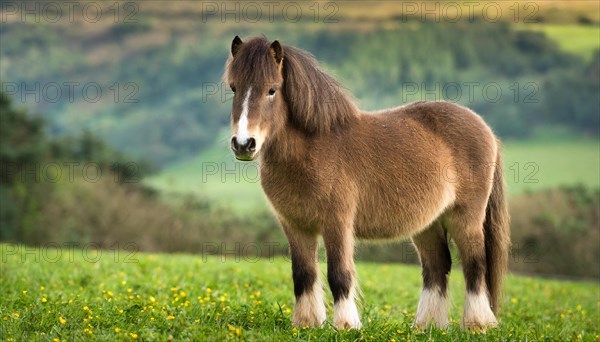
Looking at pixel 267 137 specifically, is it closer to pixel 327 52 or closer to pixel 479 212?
pixel 479 212

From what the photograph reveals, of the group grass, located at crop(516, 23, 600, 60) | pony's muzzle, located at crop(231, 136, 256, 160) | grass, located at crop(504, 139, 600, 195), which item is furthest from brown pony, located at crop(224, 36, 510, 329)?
grass, located at crop(516, 23, 600, 60)

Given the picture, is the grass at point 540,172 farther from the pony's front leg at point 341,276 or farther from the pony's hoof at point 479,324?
the pony's front leg at point 341,276

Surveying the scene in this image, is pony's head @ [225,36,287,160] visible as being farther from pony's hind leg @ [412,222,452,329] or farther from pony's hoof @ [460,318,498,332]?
pony's hoof @ [460,318,498,332]

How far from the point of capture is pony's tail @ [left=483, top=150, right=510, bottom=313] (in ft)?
26.7

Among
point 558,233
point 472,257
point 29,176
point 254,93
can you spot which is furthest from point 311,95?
point 29,176

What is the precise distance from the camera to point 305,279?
6.96m

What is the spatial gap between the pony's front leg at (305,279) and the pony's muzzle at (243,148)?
1283mm

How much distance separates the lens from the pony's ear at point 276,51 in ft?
20.7

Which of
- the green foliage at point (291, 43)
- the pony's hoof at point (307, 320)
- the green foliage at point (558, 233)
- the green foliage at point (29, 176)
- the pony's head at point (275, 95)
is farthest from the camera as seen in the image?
the green foliage at point (291, 43)

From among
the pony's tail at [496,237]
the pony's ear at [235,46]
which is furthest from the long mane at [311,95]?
the pony's tail at [496,237]

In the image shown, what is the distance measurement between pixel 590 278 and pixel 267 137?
17.4 metres

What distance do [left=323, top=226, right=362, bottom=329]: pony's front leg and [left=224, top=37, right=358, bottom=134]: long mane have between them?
41.3 inches

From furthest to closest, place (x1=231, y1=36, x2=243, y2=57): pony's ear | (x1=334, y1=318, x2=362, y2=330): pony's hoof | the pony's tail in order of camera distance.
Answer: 1. the pony's tail
2. (x1=334, y1=318, x2=362, y2=330): pony's hoof
3. (x1=231, y1=36, x2=243, y2=57): pony's ear

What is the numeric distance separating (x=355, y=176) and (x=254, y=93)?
4.70ft
